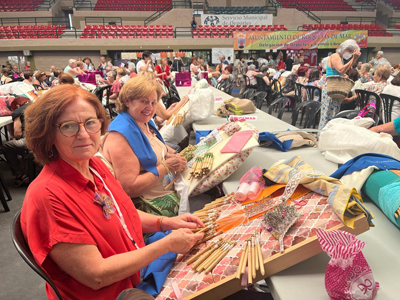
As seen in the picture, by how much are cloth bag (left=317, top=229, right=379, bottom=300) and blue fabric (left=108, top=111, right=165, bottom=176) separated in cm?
117

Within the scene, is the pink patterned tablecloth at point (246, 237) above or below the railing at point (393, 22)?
below

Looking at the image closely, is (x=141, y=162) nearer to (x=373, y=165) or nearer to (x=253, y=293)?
(x=253, y=293)

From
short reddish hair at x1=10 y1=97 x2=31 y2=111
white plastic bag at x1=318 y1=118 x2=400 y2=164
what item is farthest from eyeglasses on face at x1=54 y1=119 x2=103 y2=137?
short reddish hair at x1=10 y1=97 x2=31 y2=111

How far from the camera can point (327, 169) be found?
1.88 m

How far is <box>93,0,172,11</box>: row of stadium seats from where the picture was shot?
20.8m

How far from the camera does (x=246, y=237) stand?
3.66 feet

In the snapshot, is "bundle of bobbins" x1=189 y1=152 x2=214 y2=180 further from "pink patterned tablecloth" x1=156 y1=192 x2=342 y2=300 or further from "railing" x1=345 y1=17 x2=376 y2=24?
"railing" x1=345 y1=17 x2=376 y2=24

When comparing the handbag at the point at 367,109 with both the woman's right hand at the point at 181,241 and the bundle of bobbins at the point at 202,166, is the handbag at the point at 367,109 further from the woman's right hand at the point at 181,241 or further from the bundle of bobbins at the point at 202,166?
the woman's right hand at the point at 181,241

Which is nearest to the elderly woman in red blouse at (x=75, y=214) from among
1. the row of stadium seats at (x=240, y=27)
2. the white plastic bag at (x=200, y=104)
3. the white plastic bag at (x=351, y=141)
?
the white plastic bag at (x=351, y=141)

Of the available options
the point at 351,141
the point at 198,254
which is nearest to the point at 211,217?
the point at 198,254

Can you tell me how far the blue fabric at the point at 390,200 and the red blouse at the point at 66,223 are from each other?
100 centimetres

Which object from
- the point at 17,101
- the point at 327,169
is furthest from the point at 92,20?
the point at 327,169

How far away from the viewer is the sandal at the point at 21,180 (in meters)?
4.05

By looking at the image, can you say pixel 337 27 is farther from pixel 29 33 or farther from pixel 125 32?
pixel 29 33
